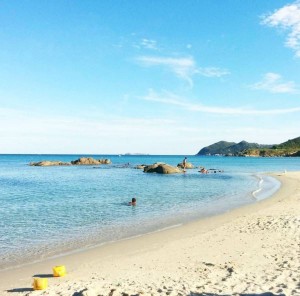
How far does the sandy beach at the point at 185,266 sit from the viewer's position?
11453 mm

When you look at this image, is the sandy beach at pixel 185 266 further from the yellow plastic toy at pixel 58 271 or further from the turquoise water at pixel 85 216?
the turquoise water at pixel 85 216

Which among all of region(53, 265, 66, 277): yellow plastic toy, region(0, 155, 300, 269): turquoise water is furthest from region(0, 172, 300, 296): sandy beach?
region(0, 155, 300, 269): turquoise water

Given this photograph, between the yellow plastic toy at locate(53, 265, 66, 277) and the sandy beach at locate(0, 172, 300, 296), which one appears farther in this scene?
the yellow plastic toy at locate(53, 265, 66, 277)

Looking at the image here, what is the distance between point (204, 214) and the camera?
92.4 feet

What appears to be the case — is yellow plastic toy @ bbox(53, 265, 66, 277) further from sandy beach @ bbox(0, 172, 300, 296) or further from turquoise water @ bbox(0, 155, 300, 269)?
turquoise water @ bbox(0, 155, 300, 269)

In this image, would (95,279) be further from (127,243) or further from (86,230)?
(86,230)

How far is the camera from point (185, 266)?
1418cm

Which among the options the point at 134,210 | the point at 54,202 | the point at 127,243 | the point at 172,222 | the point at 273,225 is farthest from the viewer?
the point at 54,202

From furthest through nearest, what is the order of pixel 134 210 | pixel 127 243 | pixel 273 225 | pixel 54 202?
pixel 54 202 → pixel 134 210 → pixel 273 225 → pixel 127 243

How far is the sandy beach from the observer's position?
37.6ft

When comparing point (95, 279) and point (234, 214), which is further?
point (234, 214)

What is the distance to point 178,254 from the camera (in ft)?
53.2

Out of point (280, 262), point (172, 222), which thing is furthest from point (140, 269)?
point (172, 222)

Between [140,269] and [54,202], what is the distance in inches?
912
